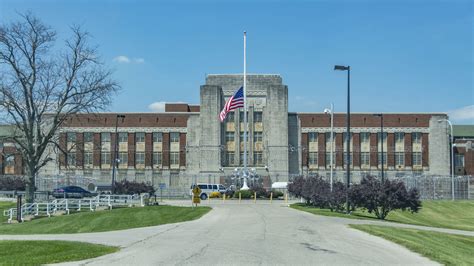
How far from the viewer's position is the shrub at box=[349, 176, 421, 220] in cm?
3488

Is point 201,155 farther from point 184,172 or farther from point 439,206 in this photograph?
point 439,206

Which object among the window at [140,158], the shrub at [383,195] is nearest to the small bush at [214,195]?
the window at [140,158]

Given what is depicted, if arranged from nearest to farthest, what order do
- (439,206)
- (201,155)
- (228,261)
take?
(228,261)
(439,206)
(201,155)

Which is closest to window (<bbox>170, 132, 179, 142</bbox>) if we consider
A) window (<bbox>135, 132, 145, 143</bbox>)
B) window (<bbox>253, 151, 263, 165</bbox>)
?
window (<bbox>135, 132, 145, 143</bbox>)

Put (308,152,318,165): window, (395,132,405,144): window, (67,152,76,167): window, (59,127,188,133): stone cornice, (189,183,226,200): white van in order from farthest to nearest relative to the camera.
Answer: (308,152,318,165): window, (395,132,405,144): window, (59,127,188,133): stone cornice, (189,183,226,200): white van, (67,152,76,167): window

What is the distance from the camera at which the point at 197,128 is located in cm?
9269

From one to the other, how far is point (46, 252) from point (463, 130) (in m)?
106

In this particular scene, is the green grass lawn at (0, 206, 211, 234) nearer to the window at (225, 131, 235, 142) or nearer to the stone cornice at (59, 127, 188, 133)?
the stone cornice at (59, 127, 188, 133)

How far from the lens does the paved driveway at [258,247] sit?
14.7 metres

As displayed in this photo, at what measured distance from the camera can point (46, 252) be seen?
1753 cm

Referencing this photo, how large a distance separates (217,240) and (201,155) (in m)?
71.6

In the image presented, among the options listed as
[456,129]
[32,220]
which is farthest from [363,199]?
[456,129]

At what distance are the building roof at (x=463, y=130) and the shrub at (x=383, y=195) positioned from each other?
79375mm

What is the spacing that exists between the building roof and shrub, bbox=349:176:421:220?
7938 centimetres
